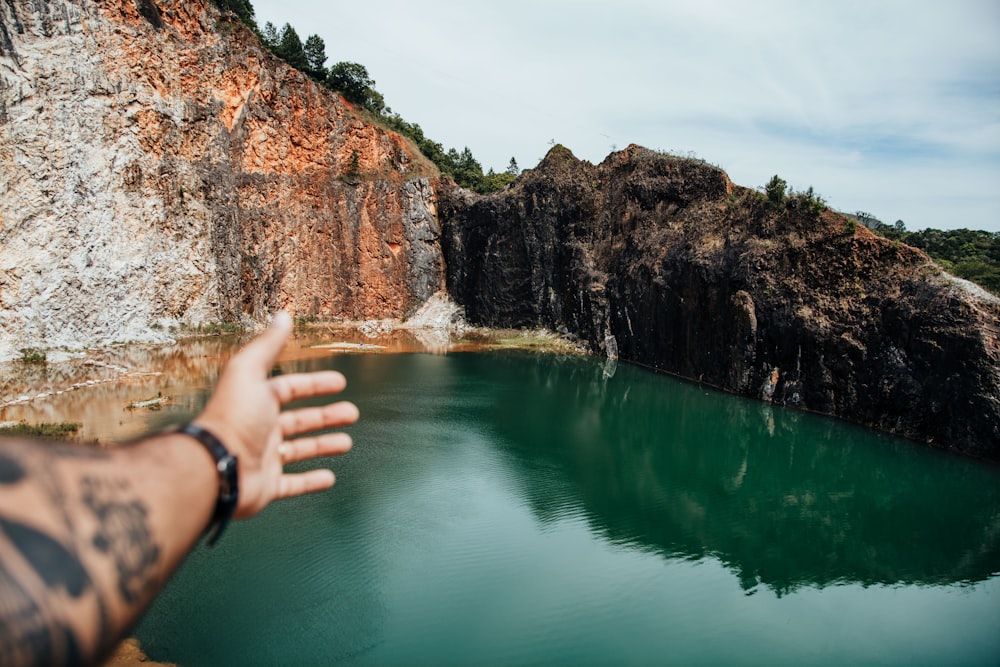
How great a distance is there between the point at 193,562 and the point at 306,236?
101 ft

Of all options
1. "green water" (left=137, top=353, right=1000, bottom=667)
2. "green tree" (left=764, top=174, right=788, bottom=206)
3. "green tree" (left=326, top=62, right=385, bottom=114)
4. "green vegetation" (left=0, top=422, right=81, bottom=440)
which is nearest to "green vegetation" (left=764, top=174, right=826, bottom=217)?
"green tree" (left=764, top=174, right=788, bottom=206)

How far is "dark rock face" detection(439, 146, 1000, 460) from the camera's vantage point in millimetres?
16781

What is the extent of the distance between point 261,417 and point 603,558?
8962mm

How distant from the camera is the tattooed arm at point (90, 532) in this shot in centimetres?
104

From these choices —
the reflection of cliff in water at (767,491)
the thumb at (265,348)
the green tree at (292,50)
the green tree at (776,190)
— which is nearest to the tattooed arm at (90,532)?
the thumb at (265,348)

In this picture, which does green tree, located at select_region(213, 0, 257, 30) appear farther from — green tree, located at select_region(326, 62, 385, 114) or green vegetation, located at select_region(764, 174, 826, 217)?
green vegetation, located at select_region(764, 174, 826, 217)

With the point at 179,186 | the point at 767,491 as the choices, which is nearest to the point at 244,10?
the point at 179,186

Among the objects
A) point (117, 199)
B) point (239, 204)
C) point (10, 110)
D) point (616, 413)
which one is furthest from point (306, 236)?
point (616, 413)

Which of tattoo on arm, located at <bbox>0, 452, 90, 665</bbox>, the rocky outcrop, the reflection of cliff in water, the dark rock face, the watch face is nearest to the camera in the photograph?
tattoo on arm, located at <bbox>0, 452, 90, 665</bbox>

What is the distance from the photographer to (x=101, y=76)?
26.5m

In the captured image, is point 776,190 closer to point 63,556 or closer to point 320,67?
point 63,556

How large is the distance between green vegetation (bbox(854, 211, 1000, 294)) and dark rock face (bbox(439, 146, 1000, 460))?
3846 mm

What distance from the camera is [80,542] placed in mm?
1137

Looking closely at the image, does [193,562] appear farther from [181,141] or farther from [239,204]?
[239,204]
